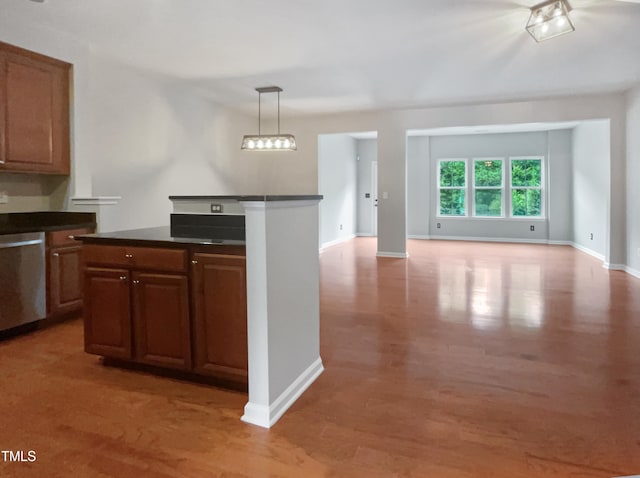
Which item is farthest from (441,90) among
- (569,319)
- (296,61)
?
(569,319)

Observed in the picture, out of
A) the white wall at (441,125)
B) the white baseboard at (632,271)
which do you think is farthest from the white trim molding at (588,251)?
the white wall at (441,125)

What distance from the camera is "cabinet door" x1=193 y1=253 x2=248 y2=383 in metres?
2.16

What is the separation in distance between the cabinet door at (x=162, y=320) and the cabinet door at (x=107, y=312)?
77 millimetres

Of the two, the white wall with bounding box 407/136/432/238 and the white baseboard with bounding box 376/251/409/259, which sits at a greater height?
the white wall with bounding box 407/136/432/238

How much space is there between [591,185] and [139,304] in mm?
7817

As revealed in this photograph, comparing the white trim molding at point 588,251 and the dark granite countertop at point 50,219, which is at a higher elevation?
the dark granite countertop at point 50,219

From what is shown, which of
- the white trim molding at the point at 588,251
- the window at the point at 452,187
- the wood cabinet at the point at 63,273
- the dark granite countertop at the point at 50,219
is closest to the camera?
the wood cabinet at the point at 63,273

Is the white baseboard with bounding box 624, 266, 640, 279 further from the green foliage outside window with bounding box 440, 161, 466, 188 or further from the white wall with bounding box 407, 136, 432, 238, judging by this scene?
the white wall with bounding box 407, 136, 432, 238

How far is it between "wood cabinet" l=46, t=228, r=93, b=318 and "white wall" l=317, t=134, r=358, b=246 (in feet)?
15.0

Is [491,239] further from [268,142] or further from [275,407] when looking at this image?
[275,407]

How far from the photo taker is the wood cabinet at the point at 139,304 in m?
2.32

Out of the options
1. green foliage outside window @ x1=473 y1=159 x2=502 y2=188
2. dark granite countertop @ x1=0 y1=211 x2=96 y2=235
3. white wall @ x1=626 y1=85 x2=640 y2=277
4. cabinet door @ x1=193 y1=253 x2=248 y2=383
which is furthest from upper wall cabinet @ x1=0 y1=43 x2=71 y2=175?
green foliage outside window @ x1=473 y1=159 x2=502 y2=188

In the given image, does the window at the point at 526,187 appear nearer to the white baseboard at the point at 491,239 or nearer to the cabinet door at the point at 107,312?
the white baseboard at the point at 491,239

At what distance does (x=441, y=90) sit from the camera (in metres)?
5.58
